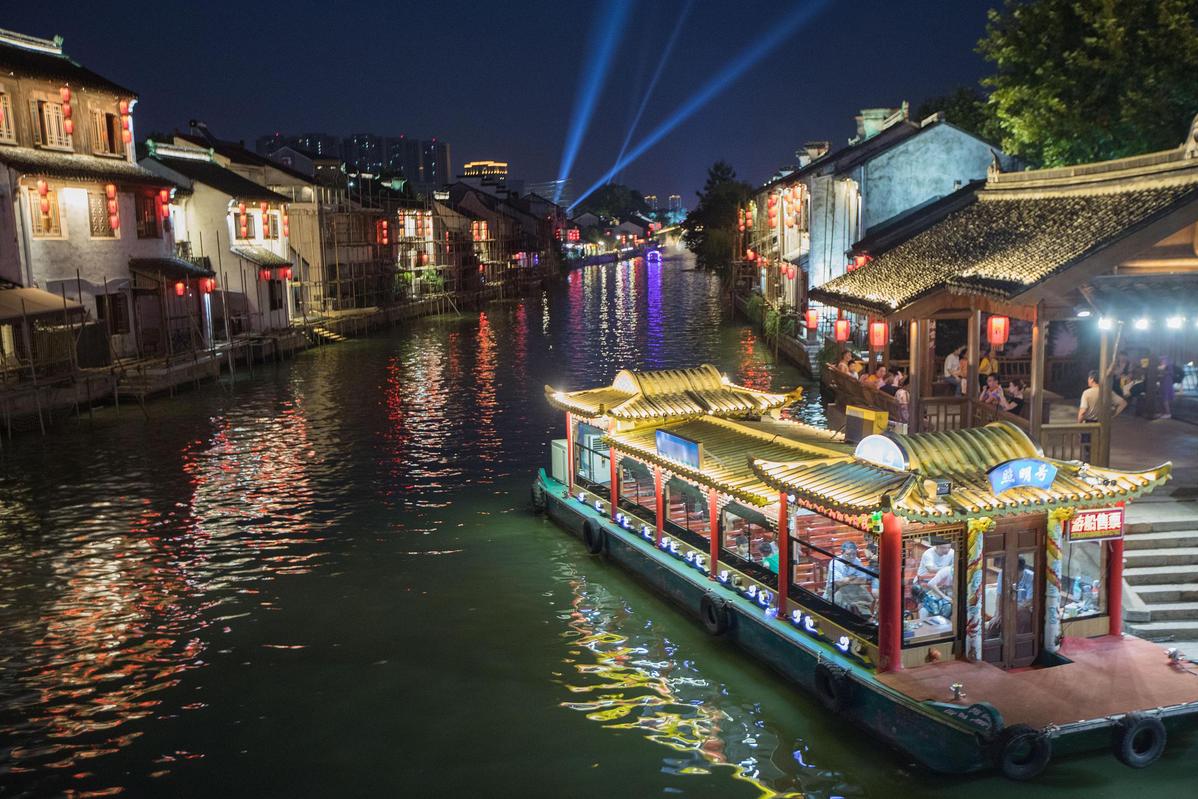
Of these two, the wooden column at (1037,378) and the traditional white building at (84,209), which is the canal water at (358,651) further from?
the traditional white building at (84,209)

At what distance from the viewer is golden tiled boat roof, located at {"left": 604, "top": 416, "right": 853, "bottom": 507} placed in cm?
1497

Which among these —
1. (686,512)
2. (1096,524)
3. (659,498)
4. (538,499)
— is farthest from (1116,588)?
(538,499)

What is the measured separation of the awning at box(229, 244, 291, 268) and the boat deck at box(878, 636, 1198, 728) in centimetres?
4770

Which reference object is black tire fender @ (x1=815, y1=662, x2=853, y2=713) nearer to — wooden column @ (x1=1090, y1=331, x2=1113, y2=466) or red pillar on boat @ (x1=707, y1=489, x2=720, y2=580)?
red pillar on boat @ (x1=707, y1=489, x2=720, y2=580)

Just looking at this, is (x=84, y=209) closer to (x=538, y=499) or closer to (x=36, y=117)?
(x=36, y=117)

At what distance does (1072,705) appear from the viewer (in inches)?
463

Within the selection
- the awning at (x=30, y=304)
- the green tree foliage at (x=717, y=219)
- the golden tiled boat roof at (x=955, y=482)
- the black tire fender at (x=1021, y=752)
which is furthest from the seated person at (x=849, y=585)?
the green tree foliage at (x=717, y=219)

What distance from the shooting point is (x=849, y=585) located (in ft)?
44.8

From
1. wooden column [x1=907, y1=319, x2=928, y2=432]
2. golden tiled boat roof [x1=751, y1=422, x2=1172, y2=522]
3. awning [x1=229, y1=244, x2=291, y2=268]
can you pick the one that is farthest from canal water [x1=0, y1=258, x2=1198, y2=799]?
awning [x1=229, y1=244, x2=291, y2=268]

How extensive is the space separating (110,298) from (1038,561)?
3939 centimetres

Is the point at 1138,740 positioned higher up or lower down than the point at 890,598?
lower down

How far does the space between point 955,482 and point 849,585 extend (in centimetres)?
221

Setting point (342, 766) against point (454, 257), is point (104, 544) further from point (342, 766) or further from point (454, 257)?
point (454, 257)

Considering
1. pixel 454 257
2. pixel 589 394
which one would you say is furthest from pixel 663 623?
pixel 454 257
